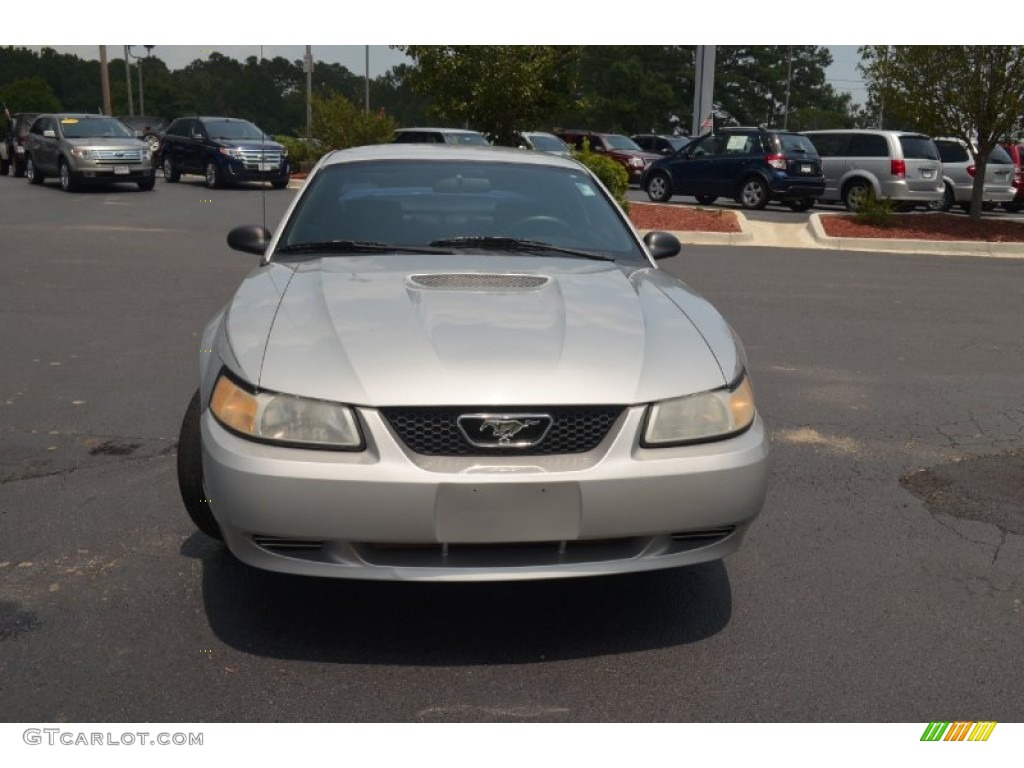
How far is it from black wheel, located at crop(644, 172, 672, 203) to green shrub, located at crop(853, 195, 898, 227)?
6.46 meters

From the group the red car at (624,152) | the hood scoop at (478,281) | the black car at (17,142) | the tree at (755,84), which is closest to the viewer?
the hood scoop at (478,281)

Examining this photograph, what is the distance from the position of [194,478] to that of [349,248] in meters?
1.17

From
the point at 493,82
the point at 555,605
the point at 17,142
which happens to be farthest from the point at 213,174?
the point at 555,605

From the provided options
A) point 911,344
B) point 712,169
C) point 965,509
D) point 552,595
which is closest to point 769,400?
point 965,509

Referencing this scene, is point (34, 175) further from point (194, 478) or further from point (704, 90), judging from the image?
point (704, 90)

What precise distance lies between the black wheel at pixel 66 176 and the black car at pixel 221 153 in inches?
129

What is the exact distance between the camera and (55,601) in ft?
12.8

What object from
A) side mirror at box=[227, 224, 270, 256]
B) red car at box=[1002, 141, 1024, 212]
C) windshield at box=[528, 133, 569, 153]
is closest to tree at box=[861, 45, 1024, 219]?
red car at box=[1002, 141, 1024, 212]

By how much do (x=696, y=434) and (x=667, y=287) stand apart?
1.08 meters

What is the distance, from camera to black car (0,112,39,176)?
29.4 meters

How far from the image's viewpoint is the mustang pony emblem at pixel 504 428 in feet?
11.0

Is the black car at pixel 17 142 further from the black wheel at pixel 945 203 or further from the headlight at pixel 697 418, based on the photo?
the headlight at pixel 697 418

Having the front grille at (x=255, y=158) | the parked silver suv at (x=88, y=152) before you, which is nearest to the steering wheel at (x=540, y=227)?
the parked silver suv at (x=88, y=152)
